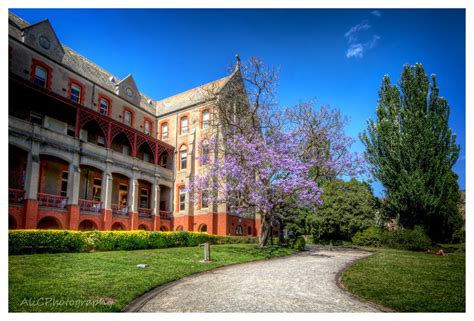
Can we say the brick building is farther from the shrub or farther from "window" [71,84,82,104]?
the shrub

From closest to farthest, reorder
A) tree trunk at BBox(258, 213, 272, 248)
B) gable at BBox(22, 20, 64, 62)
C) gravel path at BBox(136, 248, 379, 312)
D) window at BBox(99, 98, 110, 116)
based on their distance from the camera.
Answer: gravel path at BBox(136, 248, 379, 312)
tree trunk at BBox(258, 213, 272, 248)
gable at BBox(22, 20, 64, 62)
window at BBox(99, 98, 110, 116)

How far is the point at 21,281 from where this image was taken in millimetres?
6969

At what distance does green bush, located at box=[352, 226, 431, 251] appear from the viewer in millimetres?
17391

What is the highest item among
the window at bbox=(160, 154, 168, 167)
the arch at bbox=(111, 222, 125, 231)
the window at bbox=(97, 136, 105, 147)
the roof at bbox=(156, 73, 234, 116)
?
the roof at bbox=(156, 73, 234, 116)

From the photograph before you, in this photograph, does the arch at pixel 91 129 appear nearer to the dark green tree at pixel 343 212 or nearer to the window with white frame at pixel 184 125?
the window with white frame at pixel 184 125

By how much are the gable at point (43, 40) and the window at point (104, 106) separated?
4.57 meters

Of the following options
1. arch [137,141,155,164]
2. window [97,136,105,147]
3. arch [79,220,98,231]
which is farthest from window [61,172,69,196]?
arch [137,141,155,164]

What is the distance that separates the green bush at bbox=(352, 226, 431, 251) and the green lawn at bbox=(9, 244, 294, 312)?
1098cm

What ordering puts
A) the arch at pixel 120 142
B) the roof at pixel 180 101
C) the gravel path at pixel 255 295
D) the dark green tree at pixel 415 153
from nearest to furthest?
the gravel path at pixel 255 295, the dark green tree at pixel 415 153, the arch at pixel 120 142, the roof at pixel 180 101

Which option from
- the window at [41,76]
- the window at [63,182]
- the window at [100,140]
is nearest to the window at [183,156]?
the window at [100,140]

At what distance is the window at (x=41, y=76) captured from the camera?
69.7ft

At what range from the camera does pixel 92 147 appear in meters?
21.6
